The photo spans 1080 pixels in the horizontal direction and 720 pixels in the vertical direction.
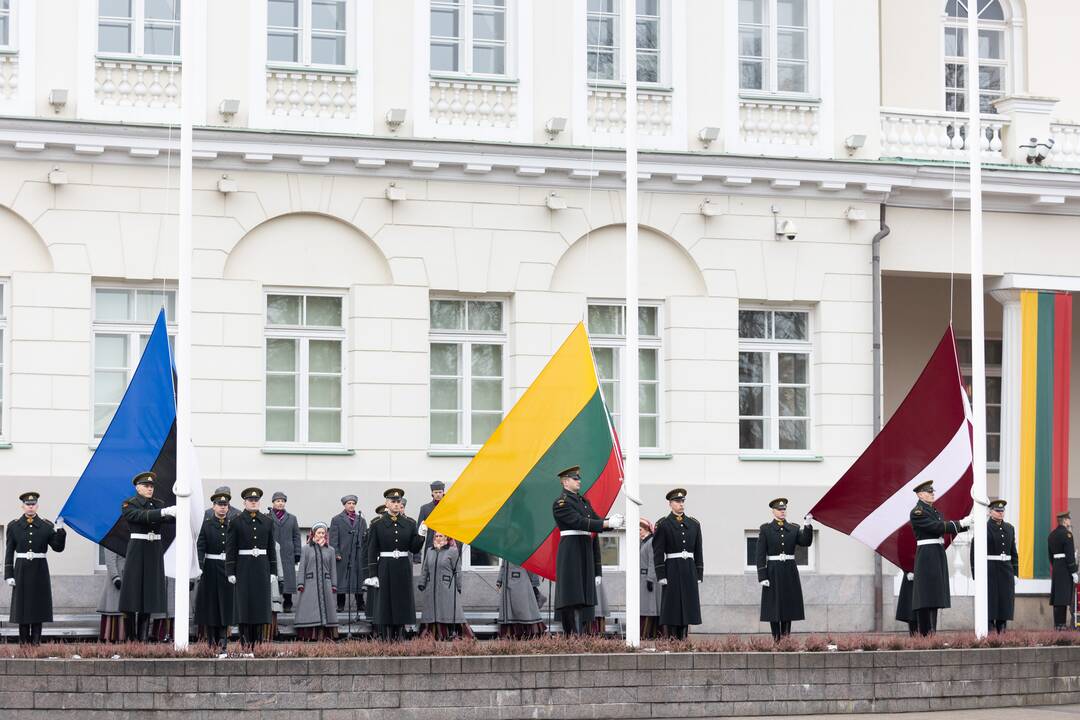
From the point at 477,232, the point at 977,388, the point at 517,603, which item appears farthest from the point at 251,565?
the point at 977,388

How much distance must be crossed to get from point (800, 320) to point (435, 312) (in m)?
5.02

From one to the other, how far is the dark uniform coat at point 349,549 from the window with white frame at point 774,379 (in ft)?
18.9

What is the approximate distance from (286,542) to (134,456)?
10.4ft

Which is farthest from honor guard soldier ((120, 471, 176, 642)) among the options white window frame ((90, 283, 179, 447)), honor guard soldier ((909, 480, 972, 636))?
honor guard soldier ((909, 480, 972, 636))

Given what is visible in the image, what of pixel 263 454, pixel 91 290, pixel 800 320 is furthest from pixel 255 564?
pixel 800 320

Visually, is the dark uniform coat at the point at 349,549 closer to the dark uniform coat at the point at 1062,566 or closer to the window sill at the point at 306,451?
the window sill at the point at 306,451

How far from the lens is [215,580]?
2022cm

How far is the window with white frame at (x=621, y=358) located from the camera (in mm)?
24891

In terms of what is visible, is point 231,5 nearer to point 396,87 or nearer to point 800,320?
point 396,87

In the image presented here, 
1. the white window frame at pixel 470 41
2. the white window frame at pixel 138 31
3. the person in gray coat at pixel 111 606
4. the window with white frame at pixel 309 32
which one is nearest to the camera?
the person in gray coat at pixel 111 606

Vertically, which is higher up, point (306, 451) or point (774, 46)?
point (774, 46)

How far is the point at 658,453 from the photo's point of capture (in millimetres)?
24891

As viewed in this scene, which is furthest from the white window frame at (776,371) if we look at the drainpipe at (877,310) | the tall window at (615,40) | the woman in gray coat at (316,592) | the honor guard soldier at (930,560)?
the woman in gray coat at (316,592)

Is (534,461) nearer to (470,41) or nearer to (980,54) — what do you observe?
(470,41)
